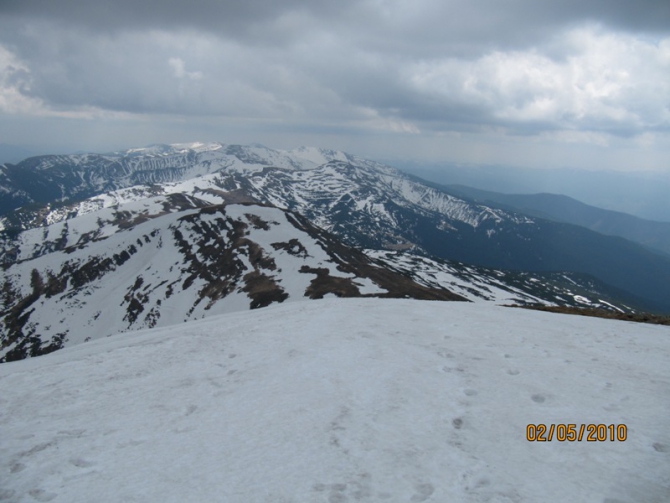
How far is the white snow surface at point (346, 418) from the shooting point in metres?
7.42

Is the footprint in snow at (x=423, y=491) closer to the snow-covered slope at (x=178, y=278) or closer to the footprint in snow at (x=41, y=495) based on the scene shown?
the footprint in snow at (x=41, y=495)

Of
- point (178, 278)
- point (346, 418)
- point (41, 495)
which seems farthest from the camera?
point (178, 278)

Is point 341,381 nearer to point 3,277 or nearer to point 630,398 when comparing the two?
point 630,398

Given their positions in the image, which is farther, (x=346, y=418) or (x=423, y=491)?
(x=346, y=418)

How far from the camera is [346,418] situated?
9805mm

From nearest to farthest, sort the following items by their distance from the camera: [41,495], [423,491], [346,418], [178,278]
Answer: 1. [423,491]
2. [41,495]
3. [346,418]
4. [178,278]

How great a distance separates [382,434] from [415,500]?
2128 millimetres

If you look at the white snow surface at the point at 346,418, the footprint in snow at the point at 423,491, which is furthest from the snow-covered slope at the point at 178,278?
the footprint in snow at the point at 423,491

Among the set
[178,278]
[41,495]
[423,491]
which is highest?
[423,491]

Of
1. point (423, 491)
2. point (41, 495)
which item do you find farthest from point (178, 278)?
point (423, 491)

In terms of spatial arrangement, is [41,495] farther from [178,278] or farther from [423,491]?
[178,278]

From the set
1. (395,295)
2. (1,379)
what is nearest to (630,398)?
(1,379)

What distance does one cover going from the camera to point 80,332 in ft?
320

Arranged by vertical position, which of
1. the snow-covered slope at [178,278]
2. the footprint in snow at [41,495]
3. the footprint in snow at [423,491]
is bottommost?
the snow-covered slope at [178,278]
